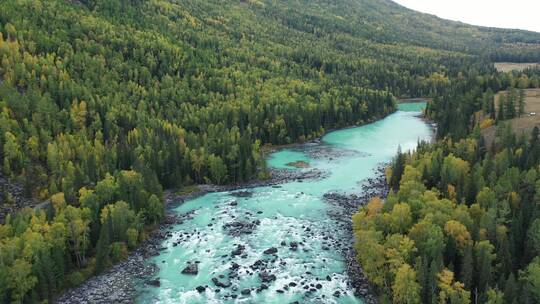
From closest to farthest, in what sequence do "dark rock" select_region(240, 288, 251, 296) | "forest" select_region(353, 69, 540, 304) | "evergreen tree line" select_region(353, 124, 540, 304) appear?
"evergreen tree line" select_region(353, 124, 540, 304) < "forest" select_region(353, 69, 540, 304) < "dark rock" select_region(240, 288, 251, 296)

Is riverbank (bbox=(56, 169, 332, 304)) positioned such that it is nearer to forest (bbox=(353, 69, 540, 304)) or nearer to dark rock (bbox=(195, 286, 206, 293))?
dark rock (bbox=(195, 286, 206, 293))

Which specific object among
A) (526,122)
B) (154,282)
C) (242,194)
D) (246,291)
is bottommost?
(246,291)

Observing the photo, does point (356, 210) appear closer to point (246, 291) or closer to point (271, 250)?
point (271, 250)

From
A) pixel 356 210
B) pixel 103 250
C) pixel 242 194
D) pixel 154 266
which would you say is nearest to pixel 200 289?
pixel 154 266

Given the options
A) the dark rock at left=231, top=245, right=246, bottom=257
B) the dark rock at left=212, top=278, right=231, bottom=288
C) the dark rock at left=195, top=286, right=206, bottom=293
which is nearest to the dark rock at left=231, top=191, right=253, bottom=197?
the dark rock at left=231, top=245, right=246, bottom=257

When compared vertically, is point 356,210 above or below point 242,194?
below

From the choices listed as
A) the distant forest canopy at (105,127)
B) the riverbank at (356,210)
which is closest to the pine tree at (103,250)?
the distant forest canopy at (105,127)
